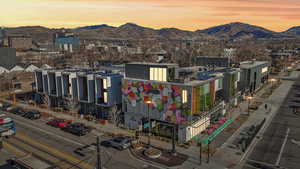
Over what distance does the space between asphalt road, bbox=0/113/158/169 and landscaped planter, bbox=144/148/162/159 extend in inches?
88.4

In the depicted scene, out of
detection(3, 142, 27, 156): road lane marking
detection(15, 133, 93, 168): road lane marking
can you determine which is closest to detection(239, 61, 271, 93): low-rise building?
detection(15, 133, 93, 168): road lane marking

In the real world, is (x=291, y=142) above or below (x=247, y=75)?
below

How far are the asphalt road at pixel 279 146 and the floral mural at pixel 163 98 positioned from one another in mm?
13986

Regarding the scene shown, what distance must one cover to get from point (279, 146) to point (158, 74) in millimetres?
26502

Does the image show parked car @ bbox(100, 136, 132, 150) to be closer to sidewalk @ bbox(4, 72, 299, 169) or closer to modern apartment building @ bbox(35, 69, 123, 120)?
sidewalk @ bbox(4, 72, 299, 169)

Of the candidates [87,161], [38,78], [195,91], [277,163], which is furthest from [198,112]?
[38,78]

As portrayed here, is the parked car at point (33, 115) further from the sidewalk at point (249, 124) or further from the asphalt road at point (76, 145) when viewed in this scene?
the sidewalk at point (249, 124)

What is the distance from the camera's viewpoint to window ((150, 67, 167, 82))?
146 ft

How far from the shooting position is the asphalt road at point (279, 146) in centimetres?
3450

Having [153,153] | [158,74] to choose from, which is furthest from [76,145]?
[158,74]

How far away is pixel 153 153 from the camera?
37.0 meters

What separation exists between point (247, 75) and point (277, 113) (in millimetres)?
17811

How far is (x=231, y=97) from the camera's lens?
195 feet

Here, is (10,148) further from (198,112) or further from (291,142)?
(291,142)
